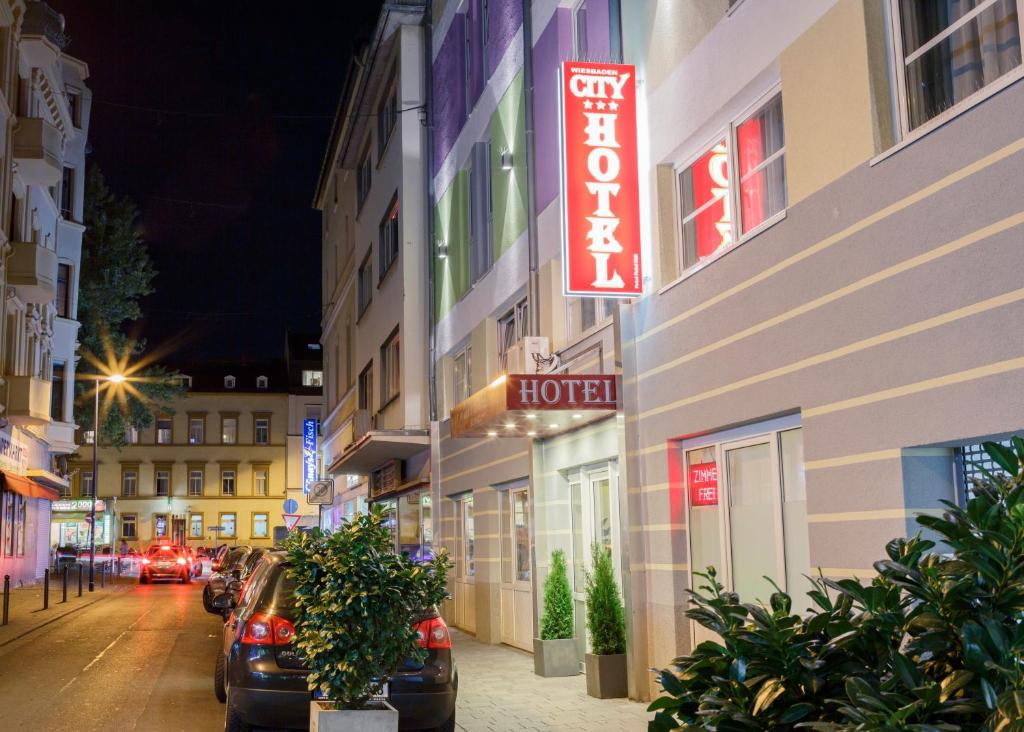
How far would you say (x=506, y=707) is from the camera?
448 inches

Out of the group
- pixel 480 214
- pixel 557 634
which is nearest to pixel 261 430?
pixel 480 214

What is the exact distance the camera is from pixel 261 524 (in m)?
74.4

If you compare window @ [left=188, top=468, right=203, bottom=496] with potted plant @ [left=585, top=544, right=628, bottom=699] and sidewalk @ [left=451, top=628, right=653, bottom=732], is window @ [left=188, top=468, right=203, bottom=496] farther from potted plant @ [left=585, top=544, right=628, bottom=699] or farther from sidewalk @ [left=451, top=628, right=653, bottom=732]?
potted plant @ [left=585, top=544, right=628, bottom=699]

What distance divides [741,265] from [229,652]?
17.2 feet

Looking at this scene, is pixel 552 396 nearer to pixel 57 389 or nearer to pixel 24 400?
pixel 24 400

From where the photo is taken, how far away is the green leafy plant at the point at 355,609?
7.47 m

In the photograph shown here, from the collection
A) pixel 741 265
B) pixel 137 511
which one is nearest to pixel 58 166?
pixel 741 265

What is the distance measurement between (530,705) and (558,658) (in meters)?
2.04

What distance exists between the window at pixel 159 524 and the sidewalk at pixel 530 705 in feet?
206

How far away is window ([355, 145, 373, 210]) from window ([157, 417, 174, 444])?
46.6m

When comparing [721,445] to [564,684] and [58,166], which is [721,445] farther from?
[58,166]

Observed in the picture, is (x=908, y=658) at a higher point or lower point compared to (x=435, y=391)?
lower

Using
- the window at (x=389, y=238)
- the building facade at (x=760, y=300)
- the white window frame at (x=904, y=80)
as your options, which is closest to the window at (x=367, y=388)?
the window at (x=389, y=238)

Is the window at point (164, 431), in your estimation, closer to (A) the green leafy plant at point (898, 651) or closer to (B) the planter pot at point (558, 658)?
(B) the planter pot at point (558, 658)
